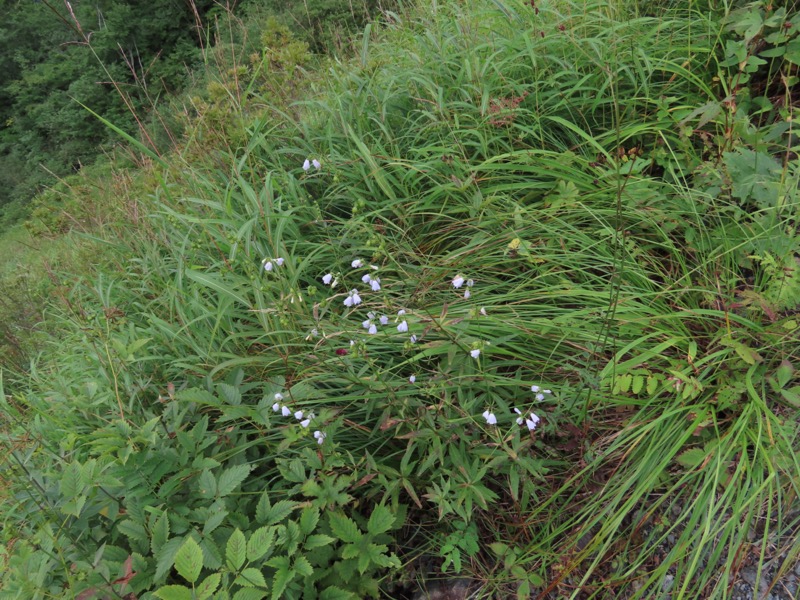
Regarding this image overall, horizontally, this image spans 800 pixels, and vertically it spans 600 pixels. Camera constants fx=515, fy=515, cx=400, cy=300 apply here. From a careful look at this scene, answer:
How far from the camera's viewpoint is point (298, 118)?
3264mm

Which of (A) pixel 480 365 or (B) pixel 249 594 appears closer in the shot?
(B) pixel 249 594

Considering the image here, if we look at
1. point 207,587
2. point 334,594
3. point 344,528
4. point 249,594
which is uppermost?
point 207,587

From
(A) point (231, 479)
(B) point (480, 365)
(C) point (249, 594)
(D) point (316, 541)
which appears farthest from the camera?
(B) point (480, 365)

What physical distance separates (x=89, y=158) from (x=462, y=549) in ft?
49.2

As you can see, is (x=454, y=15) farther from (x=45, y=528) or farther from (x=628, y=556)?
(x=45, y=528)

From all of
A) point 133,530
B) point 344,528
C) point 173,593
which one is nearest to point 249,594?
point 173,593

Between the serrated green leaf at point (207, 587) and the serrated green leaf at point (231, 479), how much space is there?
29 centimetres

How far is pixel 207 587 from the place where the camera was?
1.29 metres

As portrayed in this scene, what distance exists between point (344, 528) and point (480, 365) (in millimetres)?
662

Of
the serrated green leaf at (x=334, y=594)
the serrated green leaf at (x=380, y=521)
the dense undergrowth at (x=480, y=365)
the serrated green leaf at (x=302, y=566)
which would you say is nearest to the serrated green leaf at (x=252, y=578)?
the dense undergrowth at (x=480, y=365)

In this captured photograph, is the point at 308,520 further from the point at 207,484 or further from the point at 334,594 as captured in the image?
the point at 207,484

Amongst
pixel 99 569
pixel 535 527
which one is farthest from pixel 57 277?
pixel 535 527

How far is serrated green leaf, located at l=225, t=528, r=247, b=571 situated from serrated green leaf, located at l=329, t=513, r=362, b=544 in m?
0.27

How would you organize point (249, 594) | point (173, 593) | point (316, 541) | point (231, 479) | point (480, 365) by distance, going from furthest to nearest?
point (480, 365)
point (231, 479)
point (316, 541)
point (249, 594)
point (173, 593)
